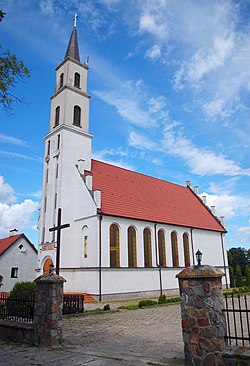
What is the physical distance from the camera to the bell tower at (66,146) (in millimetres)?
23312

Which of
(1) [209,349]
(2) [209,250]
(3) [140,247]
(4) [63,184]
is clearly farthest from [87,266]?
(1) [209,349]

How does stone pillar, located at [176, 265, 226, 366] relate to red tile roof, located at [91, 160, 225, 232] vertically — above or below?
below

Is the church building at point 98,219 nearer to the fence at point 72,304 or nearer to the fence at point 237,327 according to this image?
the fence at point 72,304

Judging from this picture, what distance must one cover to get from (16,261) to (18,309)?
22.1 meters

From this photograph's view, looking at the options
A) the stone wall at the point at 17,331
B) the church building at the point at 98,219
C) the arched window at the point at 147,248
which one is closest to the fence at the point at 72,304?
the stone wall at the point at 17,331

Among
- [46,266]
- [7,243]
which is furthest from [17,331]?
[7,243]

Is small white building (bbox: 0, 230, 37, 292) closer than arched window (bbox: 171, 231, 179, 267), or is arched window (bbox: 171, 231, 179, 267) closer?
arched window (bbox: 171, 231, 179, 267)

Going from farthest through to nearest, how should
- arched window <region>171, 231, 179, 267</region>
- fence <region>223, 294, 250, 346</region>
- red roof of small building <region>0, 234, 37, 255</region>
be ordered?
red roof of small building <region>0, 234, 37, 255</region>, arched window <region>171, 231, 179, 267</region>, fence <region>223, 294, 250, 346</region>

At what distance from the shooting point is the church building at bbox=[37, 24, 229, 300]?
21223mm

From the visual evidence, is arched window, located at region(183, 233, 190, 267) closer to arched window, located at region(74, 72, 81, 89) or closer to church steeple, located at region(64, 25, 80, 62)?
arched window, located at region(74, 72, 81, 89)

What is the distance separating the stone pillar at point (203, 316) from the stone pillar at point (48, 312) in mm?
3710

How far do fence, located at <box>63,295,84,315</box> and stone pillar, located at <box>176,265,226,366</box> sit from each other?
886 centimetres

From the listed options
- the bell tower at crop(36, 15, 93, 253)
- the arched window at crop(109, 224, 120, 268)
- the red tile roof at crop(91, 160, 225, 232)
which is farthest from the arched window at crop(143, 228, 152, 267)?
the bell tower at crop(36, 15, 93, 253)

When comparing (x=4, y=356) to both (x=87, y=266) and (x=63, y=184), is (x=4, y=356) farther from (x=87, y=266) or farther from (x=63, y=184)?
(x=63, y=184)
